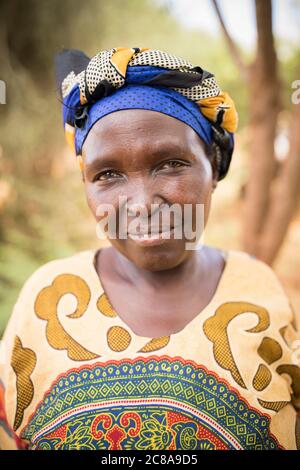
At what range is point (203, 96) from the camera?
45.9 inches

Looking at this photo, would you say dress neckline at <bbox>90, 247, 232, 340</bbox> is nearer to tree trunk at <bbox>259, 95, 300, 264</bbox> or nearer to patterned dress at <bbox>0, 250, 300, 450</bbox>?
patterned dress at <bbox>0, 250, 300, 450</bbox>

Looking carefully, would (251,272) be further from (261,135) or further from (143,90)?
(261,135)

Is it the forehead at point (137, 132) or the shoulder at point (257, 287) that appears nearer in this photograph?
the forehead at point (137, 132)

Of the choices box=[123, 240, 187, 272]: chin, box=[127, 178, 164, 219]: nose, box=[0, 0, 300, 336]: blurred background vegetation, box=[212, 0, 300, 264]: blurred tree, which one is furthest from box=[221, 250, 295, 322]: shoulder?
box=[0, 0, 300, 336]: blurred background vegetation

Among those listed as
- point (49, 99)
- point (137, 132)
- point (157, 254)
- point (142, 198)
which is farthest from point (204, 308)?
point (49, 99)

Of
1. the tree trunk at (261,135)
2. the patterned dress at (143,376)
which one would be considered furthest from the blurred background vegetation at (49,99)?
the patterned dress at (143,376)

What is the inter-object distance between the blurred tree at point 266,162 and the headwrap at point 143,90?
5.50ft

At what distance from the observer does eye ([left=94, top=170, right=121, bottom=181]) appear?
1.12m

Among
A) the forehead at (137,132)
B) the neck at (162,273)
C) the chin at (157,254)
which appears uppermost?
the forehead at (137,132)

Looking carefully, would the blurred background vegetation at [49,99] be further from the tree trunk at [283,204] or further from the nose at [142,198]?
the nose at [142,198]

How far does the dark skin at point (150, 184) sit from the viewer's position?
3.50 ft
